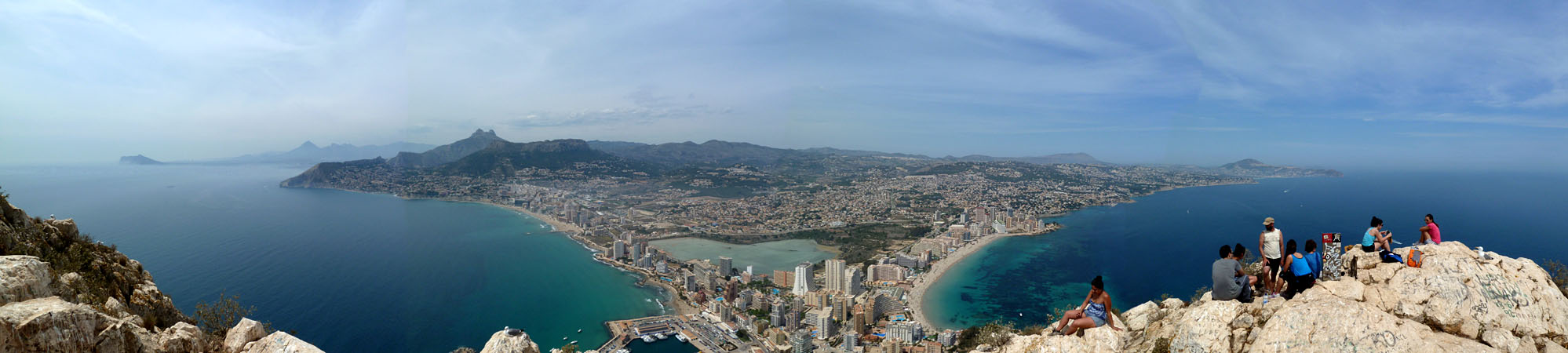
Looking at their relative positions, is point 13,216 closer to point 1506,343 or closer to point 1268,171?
point 1506,343

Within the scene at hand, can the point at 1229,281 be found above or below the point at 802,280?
above

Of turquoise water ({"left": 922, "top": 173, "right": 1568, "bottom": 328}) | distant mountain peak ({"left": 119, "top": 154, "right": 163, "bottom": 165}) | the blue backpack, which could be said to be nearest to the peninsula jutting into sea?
turquoise water ({"left": 922, "top": 173, "right": 1568, "bottom": 328})

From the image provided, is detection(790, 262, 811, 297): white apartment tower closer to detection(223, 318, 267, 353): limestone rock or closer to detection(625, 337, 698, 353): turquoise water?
detection(625, 337, 698, 353): turquoise water

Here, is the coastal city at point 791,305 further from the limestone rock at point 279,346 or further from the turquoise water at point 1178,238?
the limestone rock at point 279,346

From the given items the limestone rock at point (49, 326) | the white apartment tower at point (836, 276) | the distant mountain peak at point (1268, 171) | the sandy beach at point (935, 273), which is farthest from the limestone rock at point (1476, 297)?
the distant mountain peak at point (1268, 171)

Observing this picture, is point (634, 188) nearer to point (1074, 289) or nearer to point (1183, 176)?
point (1074, 289)

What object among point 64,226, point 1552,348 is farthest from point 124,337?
→ point 1552,348
